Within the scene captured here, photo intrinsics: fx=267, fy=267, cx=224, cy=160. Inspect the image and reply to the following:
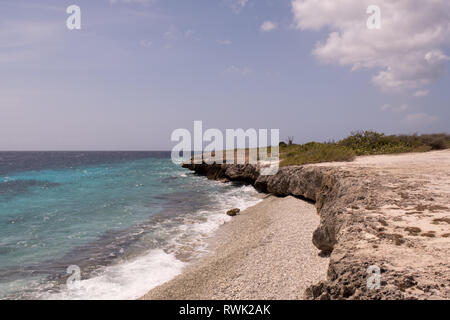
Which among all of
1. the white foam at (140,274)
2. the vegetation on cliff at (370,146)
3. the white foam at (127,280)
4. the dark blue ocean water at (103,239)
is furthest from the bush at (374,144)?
the white foam at (127,280)

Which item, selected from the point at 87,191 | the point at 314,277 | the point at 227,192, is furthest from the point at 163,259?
the point at 87,191

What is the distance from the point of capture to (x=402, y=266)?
4.12 meters

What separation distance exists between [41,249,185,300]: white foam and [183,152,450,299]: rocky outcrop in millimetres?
5697

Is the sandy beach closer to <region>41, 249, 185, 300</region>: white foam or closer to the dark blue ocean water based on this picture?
<region>41, 249, 185, 300</region>: white foam

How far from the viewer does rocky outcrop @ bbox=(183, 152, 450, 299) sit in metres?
3.77

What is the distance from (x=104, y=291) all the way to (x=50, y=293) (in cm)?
185

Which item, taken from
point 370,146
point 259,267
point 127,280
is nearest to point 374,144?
point 370,146

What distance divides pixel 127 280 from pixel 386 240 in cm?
851

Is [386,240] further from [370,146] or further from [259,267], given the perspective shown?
[370,146]

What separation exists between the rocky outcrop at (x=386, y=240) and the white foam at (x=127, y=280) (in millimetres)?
5697

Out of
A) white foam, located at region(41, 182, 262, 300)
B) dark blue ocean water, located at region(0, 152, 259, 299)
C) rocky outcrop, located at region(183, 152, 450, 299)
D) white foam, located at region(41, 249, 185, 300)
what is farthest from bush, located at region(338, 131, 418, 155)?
white foam, located at region(41, 249, 185, 300)

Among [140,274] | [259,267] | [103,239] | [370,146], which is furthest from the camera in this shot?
[370,146]

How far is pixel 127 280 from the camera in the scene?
9656 mm

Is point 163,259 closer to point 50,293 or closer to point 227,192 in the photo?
point 50,293
